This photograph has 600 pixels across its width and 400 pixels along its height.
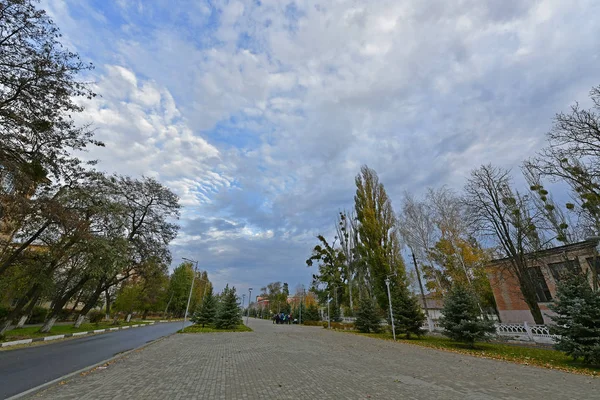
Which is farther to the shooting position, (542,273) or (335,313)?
(335,313)

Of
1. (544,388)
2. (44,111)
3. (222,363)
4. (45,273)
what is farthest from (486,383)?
(45,273)

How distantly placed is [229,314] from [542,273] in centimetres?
2663

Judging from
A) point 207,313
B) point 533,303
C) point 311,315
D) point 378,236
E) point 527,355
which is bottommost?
point 527,355

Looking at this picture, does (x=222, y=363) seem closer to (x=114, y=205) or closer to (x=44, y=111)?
(x=44, y=111)

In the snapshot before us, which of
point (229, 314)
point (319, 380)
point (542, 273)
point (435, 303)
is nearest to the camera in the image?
point (319, 380)

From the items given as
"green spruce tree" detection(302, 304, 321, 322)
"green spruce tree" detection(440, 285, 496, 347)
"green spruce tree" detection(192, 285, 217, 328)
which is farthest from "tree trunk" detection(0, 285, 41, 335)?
"green spruce tree" detection(302, 304, 321, 322)

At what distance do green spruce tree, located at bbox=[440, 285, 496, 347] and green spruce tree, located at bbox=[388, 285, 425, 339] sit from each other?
3.64 meters

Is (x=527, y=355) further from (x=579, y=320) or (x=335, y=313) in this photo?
(x=335, y=313)

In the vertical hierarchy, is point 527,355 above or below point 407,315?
below

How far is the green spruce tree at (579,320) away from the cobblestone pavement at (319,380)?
181cm

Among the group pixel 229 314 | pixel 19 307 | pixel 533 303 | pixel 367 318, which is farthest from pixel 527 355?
pixel 19 307

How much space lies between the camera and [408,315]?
18.4 metres

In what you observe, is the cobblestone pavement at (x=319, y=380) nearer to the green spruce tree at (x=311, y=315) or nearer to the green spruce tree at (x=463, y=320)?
the green spruce tree at (x=463, y=320)

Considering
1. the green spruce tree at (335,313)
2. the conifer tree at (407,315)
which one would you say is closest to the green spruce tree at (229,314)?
the green spruce tree at (335,313)
